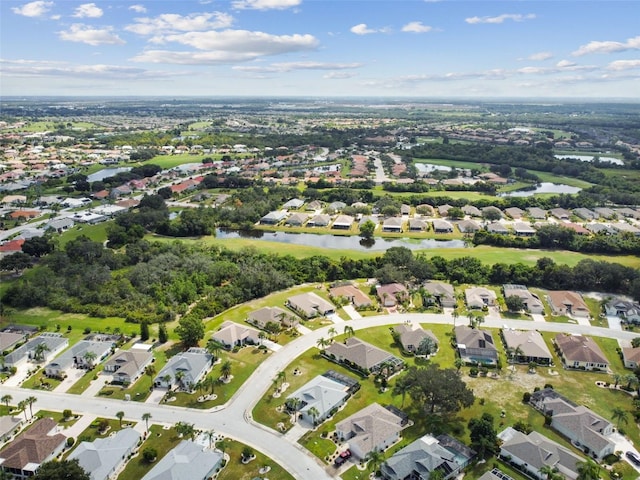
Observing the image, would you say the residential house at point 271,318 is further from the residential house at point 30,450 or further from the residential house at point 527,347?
the residential house at point 527,347

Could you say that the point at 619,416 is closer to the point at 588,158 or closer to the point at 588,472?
the point at 588,472

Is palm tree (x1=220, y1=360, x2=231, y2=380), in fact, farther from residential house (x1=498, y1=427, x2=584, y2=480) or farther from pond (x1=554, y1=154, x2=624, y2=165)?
pond (x1=554, y1=154, x2=624, y2=165)

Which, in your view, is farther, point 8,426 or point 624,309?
point 624,309

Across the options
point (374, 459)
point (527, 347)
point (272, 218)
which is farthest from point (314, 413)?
point (272, 218)

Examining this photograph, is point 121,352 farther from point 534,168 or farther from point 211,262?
point 534,168

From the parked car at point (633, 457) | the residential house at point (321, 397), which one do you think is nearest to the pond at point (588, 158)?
the parked car at point (633, 457)
